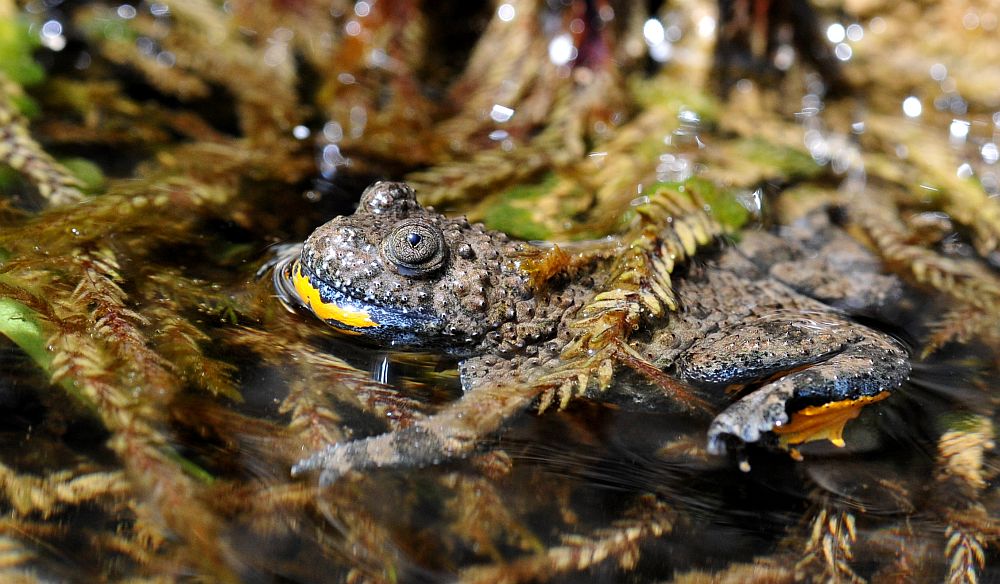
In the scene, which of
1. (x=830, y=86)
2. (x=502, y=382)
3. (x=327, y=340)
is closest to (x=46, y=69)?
(x=327, y=340)

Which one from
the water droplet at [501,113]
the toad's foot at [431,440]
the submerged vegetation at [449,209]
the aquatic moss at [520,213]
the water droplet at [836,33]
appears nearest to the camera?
the submerged vegetation at [449,209]

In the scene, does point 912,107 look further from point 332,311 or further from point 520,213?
point 332,311

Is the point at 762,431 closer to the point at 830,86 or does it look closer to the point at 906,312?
the point at 906,312

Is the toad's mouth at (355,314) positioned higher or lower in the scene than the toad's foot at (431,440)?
higher

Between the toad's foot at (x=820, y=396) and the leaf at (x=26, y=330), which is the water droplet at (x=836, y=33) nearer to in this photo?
the toad's foot at (x=820, y=396)

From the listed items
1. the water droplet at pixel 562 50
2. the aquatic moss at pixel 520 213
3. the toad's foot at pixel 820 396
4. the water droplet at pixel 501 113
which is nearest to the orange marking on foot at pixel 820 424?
the toad's foot at pixel 820 396

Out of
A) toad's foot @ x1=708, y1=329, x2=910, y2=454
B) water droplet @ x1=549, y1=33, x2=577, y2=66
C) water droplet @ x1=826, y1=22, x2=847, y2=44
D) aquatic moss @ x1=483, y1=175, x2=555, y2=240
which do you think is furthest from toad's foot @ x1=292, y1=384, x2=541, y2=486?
water droplet @ x1=826, y1=22, x2=847, y2=44

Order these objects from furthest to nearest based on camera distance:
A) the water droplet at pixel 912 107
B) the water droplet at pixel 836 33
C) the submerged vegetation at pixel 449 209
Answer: the water droplet at pixel 836 33 < the water droplet at pixel 912 107 < the submerged vegetation at pixel 449 209

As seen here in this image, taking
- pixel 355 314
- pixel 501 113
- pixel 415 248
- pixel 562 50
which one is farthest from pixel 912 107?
pixel 355 314

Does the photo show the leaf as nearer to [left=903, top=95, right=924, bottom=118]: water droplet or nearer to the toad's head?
the toad's head
